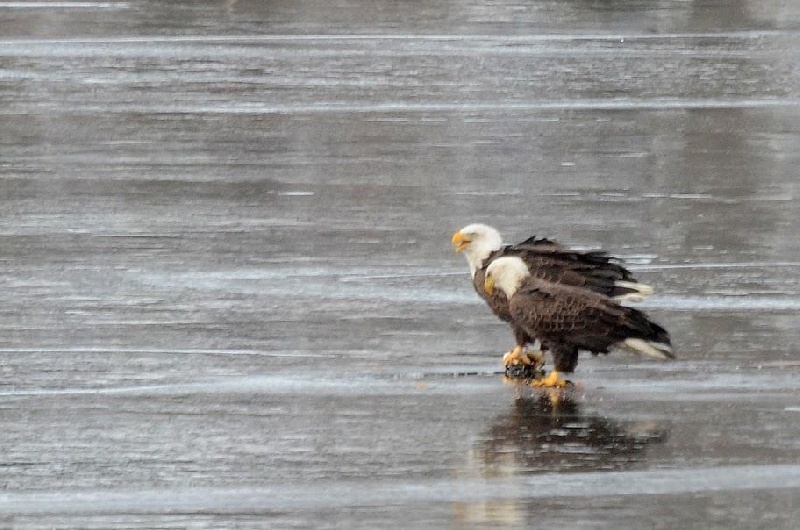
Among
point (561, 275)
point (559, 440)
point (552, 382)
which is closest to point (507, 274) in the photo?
point (561, 275)

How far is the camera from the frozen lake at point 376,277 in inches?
267

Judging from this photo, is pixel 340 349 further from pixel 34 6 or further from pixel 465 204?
pixel 34 6

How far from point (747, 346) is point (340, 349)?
71.7 inches

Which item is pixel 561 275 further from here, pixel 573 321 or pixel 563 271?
pixel 573 321

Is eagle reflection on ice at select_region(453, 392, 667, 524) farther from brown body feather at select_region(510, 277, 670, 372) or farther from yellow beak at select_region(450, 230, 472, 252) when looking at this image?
yellow beak at select_region(450, 230, 472, 252)

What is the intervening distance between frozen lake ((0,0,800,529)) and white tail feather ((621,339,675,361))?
150mm

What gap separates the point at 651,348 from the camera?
796cm

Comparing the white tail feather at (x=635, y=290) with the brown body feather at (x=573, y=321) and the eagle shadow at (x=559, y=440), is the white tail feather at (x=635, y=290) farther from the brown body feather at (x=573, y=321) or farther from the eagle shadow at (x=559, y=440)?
the eagle shadow at (x=559, y=440)

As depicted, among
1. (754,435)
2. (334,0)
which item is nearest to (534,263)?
(754,435)

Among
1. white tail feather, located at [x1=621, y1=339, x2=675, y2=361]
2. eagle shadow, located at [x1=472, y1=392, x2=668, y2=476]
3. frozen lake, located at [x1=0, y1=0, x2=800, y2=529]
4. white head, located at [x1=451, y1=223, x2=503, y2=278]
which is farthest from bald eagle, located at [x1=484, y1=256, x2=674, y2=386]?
white head, located at [x1=451, y1=223, x2=503, y2=278]

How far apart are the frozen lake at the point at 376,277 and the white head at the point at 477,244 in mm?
398

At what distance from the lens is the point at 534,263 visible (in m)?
8.45

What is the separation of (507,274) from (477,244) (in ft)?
1.62

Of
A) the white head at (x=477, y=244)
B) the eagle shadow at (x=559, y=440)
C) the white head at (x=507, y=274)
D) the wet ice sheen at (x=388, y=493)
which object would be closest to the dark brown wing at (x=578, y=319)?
the white head at (x=507, y=274)
